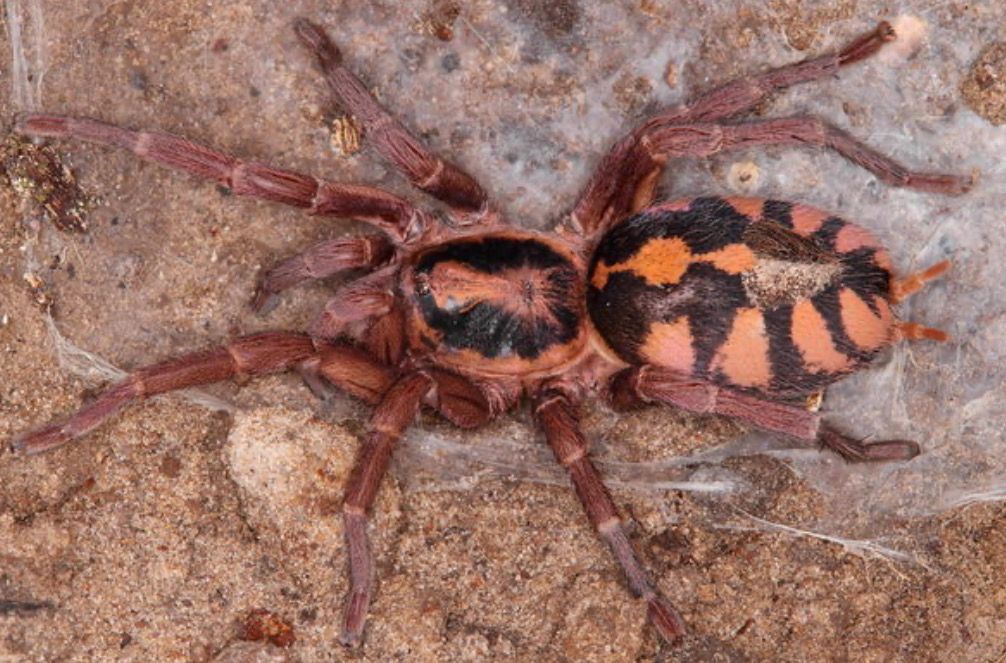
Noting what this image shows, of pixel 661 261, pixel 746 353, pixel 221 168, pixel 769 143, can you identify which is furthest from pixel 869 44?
pixel 221 168

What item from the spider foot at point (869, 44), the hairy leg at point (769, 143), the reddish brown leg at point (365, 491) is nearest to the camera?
the reddish brown leg at point (365, 491)

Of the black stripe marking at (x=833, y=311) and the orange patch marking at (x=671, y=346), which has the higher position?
the black stripe marking at (x=833, y=311)

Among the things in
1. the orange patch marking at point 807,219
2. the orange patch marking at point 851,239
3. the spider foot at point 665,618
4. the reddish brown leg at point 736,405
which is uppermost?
the orange patch marking at point 807,219

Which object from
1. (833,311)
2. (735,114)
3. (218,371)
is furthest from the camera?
(735,114)

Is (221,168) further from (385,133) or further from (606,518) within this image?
(606,518)

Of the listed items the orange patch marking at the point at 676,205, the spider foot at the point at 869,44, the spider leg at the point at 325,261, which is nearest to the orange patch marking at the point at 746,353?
the orange patch marking at the point at 676,205

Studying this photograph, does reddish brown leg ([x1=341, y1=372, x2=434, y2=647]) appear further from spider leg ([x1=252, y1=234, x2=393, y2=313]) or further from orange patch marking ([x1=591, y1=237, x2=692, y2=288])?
orange patch marking ([x1=591, y1=237, x2=692, y2=288])

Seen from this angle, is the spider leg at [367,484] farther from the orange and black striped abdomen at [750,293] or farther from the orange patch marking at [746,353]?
the orange patch marking at [746,353]
